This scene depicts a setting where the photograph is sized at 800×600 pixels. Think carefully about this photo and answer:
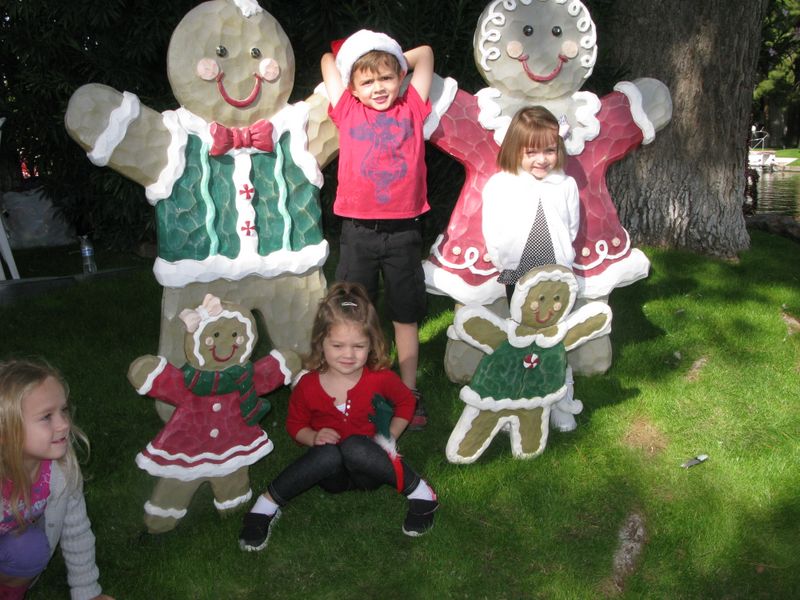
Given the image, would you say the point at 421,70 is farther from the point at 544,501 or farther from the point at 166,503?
the point at 166,503

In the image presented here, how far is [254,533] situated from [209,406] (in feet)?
1.60

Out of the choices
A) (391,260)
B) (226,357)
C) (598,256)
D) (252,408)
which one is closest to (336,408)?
(252,408)

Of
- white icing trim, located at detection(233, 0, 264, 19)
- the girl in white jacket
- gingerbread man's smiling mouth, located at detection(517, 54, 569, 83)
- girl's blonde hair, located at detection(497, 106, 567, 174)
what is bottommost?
the girl in white jacket

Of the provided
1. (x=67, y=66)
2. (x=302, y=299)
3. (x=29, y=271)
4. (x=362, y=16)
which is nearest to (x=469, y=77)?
(x=362, y=16)

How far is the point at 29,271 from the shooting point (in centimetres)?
651

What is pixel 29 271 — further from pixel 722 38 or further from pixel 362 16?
pixel 722 38

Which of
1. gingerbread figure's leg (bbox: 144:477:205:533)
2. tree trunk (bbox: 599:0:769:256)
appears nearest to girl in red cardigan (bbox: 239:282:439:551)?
gingerbread figure's leg (bbox: 144:477:205:533)

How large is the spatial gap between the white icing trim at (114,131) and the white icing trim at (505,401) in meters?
1.70

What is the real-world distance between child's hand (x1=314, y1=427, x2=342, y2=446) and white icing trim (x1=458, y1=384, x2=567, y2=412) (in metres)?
0.54

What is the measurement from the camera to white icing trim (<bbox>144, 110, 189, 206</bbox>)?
3131 mm

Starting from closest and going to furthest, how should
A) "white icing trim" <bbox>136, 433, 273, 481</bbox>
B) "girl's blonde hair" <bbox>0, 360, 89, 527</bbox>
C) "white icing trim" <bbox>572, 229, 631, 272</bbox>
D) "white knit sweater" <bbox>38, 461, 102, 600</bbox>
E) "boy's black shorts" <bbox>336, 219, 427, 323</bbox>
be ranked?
1. "girl's blonde hair" <bbox>0, 360, 89, 527</bbox>
2. "white knit sweater" <bbox>38, 461, 102, 600</bbox>
3. "white icing trim" <bbox>136, 433, 273, 481</bbox>
4. "boy's black shorts" <bbox>336, 219, 427, 323</bbox>
5. "white icing trim" <bbox>572, 229, 631, 272</bbox>

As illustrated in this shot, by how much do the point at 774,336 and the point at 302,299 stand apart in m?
2.85

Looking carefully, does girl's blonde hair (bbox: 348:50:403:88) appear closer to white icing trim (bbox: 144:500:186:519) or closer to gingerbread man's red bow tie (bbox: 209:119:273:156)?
gingerbread man's red bow tie (bbox: 209:119:273:156)

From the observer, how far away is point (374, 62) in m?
3.09
